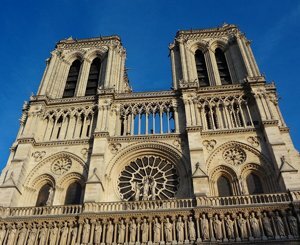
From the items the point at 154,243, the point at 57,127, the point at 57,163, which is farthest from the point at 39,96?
the point at 154,243

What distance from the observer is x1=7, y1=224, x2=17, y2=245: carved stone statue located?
16.3m

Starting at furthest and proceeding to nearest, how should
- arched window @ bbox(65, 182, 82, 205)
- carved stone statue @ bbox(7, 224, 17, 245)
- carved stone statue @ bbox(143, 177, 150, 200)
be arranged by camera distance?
arched window @ bbox(65, 182, 82, 205), carved stone statue @ bbox(143, 177, 150, 200), carved stone statue @ bbox(7, 224, 17, 245)

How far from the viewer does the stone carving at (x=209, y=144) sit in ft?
65.3

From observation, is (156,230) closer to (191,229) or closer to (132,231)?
(132,231)

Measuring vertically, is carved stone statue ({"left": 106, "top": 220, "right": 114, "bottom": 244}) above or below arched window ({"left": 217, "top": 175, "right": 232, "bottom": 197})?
below

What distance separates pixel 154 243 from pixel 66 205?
5067 millimetres

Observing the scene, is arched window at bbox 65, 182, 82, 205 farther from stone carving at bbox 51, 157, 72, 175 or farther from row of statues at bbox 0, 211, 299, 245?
row of statues at bbox 0, 211, 299, 245

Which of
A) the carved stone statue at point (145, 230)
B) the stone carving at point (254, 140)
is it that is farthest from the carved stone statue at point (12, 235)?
the stone carving at point (254, 140)

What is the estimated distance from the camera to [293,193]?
640 inches

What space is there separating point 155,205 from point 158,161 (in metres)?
3.76

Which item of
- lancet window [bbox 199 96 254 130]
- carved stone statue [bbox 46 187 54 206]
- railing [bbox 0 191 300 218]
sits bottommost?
railing [bbox 0 191 300 218]

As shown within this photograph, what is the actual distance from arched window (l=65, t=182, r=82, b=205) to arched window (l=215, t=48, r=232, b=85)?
41.8 feet

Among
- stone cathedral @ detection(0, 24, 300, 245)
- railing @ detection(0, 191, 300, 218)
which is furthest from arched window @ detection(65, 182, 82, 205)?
railing @ detection(0, 191, 300, 218)

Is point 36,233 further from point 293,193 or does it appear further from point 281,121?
point 281,121
